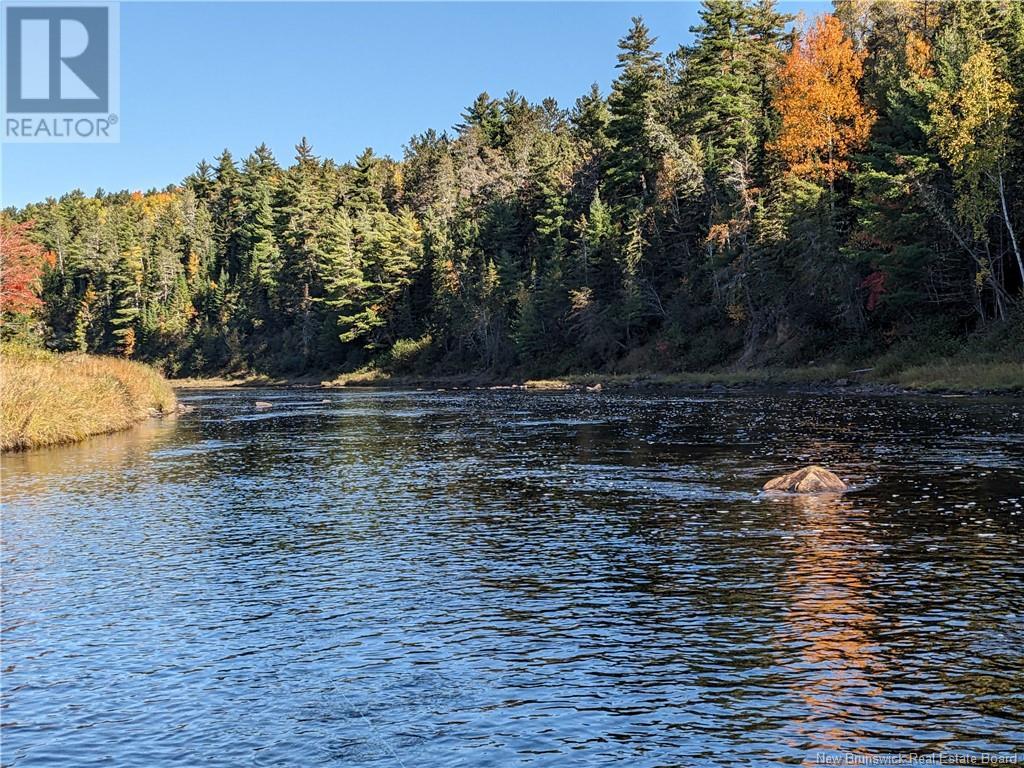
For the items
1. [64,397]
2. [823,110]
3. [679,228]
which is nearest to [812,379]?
[823,110]

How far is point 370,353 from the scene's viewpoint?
123875 mm

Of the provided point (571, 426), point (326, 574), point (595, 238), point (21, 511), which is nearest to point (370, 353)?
point (595, 238)

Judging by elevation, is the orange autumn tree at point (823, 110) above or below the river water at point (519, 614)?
above

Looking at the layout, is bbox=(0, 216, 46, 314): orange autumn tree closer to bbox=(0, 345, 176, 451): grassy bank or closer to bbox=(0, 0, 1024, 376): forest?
bbox=(0, 0, 1024, 376): forest

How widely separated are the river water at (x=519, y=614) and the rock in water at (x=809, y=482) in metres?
0.59

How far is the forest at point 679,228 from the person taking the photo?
195 feet

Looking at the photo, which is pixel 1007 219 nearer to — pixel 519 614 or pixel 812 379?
pixel 812 379

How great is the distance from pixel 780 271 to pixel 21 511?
62.8 meters

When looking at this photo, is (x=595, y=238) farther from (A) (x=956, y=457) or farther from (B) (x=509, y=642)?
(B) (x=509, y=642)

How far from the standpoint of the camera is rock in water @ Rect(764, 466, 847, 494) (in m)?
24.4

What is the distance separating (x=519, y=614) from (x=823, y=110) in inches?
2690

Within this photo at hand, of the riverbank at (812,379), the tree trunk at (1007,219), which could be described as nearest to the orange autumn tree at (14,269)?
the riverbank at (812,379)

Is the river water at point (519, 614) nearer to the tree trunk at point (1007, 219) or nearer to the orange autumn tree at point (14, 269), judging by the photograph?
the tree trunk at point (1007, 219)

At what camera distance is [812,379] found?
219ft
